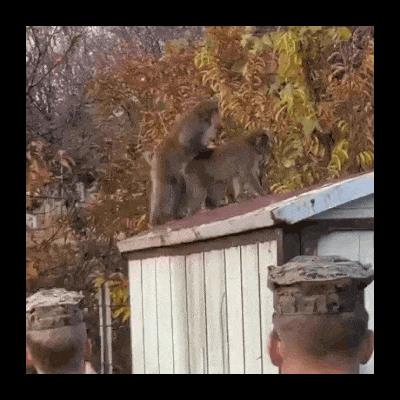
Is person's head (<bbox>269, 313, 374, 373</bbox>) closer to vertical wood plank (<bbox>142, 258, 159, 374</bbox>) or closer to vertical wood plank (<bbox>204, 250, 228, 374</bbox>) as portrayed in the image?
vertical wood plank (<bbox>204, 250, 228, 374</bbox>)

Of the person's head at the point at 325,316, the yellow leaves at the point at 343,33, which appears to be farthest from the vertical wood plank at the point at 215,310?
the yellow leaves at the point at 343,33

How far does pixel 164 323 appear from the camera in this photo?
2.36 meters

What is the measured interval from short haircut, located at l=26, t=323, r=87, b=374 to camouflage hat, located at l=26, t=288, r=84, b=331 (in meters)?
0.02

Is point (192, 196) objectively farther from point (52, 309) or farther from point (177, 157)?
point (52, 309)

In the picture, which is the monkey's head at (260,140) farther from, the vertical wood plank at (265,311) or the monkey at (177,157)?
the vertical wood plank at (265,311)

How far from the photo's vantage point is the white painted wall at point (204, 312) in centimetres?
226

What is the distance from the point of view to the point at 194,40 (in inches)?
93.3

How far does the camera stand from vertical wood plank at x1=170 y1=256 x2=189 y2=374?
2.34 m

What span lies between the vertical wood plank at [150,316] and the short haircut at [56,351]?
14 cm

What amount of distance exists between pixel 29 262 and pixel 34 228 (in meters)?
0.08

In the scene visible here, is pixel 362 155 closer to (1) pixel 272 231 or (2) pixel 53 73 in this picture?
(1) pixel 272 231

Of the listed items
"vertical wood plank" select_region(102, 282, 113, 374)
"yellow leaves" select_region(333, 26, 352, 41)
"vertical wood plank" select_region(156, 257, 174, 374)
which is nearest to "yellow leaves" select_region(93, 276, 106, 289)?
"vertical wood plank" select_region(102, 282, 113, 374)

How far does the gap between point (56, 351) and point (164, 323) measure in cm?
26

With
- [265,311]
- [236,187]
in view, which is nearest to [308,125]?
[236,187]
